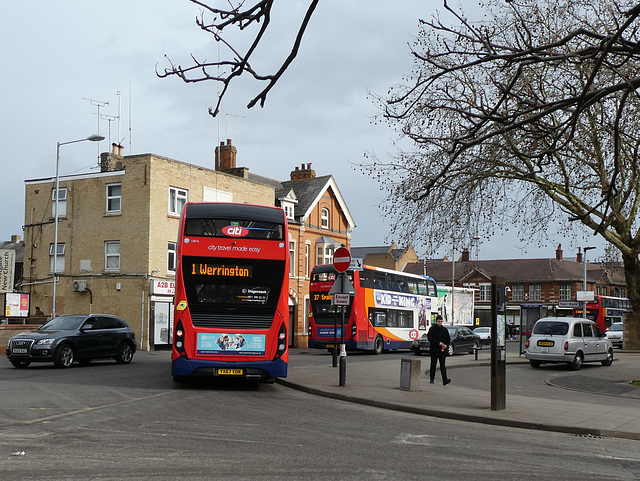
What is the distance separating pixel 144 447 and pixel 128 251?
3057cm

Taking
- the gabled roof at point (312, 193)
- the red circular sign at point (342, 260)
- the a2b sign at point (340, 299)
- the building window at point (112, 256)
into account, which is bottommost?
the a2b sign at point (340, 299)

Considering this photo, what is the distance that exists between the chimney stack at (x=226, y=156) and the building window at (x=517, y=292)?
57.9 m

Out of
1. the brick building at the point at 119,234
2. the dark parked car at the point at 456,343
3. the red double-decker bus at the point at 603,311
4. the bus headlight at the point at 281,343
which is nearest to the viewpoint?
the bus headlight at the point at 281,343

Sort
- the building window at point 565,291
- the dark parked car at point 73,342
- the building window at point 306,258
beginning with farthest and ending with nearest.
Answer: the building window at point 565,291, the building window at point 306,258, the dark parked car at point 73,342

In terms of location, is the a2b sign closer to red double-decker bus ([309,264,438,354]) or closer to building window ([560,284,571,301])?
red double-decker bus ([309,264,438,354])

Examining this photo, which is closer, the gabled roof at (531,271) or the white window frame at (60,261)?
the white window frame at (60,261)

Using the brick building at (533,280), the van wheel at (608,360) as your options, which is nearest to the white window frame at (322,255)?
the van wheel at (608,360)

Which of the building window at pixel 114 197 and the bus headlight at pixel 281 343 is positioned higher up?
the building window at pixel 114 197

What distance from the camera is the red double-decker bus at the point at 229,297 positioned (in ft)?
51.6

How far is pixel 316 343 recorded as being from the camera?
3597cm

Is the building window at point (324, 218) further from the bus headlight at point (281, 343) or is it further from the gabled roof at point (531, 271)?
the gabled roof at point (531, 271)

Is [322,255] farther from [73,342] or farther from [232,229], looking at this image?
[232,229]

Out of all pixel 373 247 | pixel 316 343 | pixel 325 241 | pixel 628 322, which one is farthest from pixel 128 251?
pixel 373 247

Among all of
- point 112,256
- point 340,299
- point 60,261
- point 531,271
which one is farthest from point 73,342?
point 531,271
